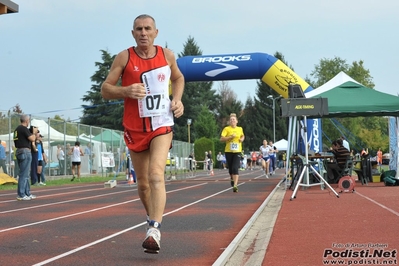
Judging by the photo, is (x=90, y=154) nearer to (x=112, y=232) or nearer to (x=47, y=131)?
(x=47, y=131)

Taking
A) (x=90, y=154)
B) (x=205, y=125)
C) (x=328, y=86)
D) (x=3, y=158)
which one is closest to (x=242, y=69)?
(x=328, y=86)

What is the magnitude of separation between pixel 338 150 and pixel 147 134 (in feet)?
44.6

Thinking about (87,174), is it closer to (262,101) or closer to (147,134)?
(147,134)

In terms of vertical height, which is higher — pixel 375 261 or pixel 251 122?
pixel 251 122

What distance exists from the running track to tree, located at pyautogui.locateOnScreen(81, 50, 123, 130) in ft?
228

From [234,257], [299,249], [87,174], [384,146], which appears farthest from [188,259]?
[384,146]

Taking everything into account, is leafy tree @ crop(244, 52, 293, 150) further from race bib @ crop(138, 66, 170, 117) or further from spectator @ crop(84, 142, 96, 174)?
race bib @ crop(138, 66, 170, 117)

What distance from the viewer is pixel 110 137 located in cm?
4062

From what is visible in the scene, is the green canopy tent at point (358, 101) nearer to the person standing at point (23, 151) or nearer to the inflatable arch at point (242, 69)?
the inflatable arch at point (242, 69)

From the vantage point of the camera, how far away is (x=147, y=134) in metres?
6.50

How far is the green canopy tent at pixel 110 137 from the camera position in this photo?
1530 inches

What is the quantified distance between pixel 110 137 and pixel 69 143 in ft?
22.5

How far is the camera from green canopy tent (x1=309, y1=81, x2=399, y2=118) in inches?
757

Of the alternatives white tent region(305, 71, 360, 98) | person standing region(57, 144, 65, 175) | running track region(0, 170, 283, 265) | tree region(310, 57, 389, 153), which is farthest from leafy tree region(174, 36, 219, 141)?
running track region(0, 170, 283, 265)
